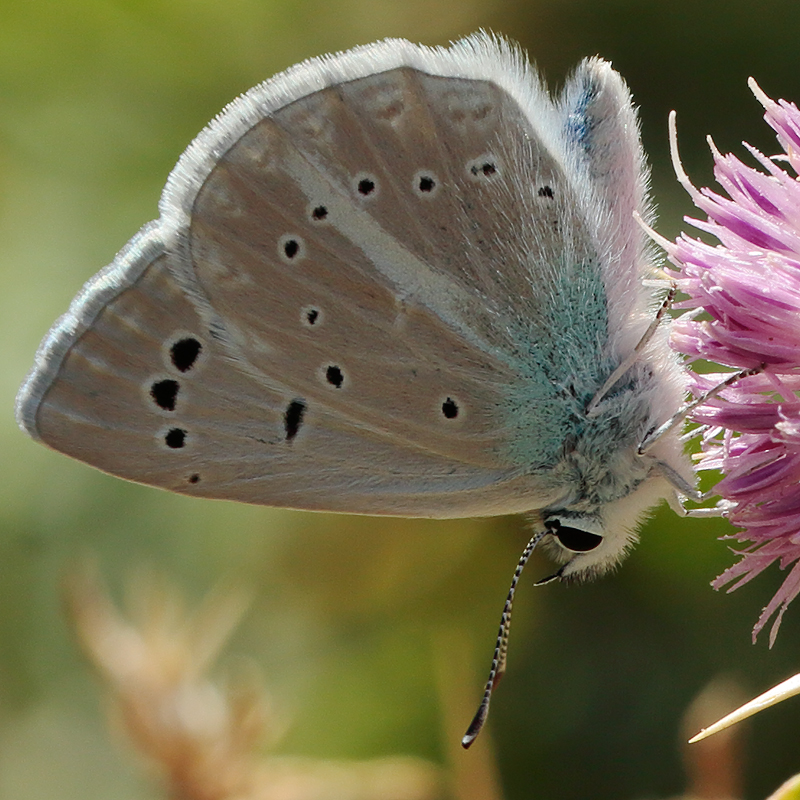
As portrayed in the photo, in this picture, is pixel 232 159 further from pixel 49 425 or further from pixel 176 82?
pixel 176 82

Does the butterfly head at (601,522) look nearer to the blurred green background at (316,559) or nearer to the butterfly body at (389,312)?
the butterfly body at (389,312)

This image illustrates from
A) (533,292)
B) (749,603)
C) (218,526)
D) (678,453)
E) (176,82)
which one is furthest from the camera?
(176,82)

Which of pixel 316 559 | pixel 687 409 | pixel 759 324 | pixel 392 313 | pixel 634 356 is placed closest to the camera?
pixel 759 324

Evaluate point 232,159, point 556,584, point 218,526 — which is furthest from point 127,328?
point 556,584

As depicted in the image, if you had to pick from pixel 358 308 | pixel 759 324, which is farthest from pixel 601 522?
pixel 358 308

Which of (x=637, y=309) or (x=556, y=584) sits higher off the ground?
(x=637, y=309)

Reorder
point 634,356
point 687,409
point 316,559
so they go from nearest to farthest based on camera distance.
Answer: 1. point 687,409
2. point 634,356
3. point 316,559

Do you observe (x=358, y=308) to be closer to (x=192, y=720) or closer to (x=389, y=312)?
(x=389, y=312)

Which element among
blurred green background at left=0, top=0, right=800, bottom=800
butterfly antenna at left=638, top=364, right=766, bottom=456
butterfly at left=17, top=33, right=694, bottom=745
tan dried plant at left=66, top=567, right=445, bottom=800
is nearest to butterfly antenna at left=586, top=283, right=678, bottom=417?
butterfly at left=17, top=33, right=694, bottom=745

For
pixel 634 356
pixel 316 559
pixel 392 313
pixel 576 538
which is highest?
pixel 392 313
